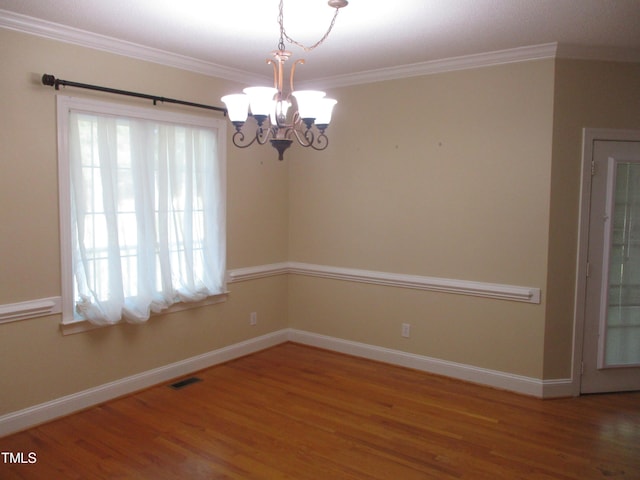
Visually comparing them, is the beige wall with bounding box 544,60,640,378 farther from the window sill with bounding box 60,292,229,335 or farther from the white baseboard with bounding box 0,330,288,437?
the window sill with bounding box 60,292,229,335

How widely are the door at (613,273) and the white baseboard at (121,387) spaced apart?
2852 millimetres

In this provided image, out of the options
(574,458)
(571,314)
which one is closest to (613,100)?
(571,314)

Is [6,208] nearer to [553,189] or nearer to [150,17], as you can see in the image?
[150,17]

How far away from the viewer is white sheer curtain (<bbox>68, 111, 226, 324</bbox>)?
335 cm

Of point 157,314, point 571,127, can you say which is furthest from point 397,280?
point 157,314

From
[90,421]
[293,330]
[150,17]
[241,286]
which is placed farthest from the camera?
[293,330]

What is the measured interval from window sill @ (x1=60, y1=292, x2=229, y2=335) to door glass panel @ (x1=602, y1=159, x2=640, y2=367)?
315cm

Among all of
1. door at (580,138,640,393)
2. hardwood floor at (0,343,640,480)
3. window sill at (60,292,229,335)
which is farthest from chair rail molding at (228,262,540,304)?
hardwood floor at (0,343,640,480)

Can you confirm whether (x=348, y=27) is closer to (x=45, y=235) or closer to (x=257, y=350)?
(x=45, y=235)

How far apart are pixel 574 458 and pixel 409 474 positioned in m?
1.01

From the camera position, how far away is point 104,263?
3.46 metres

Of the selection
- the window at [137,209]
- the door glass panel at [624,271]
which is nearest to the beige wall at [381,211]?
the window at [137,209]

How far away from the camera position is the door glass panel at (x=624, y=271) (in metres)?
3.64

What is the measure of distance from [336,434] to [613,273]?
2.42 meters
